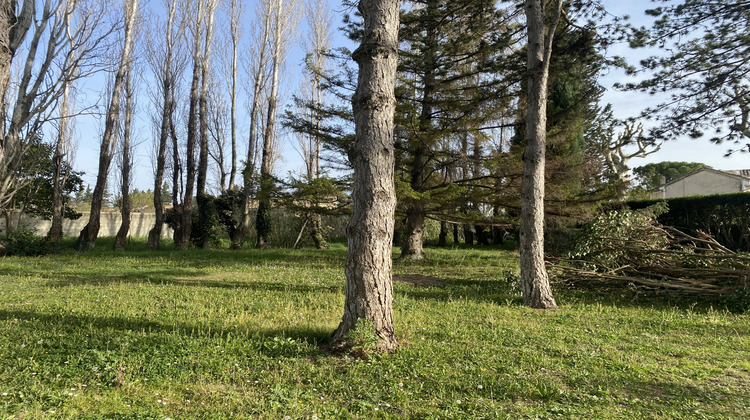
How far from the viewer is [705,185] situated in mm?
33188

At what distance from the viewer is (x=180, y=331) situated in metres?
5.05

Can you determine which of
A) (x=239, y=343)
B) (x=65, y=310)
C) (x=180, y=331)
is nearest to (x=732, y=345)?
(x=239, y=343)

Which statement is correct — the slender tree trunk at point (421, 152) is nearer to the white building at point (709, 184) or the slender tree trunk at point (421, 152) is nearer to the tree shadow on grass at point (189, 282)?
the tree shadow on grass at point (189, 282)

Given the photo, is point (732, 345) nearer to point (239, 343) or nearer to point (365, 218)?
point (365, 218)

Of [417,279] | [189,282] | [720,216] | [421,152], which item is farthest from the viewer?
[421,152]

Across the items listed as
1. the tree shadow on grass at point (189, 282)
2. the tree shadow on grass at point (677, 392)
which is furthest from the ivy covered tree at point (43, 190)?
the tree shadow on grass at point (677, 392)

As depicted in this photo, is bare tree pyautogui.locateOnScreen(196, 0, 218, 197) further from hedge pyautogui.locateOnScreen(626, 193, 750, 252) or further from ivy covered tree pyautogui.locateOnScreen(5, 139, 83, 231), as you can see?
hedge pyautogui.locateOnScreen(626, 193, 750, 252)

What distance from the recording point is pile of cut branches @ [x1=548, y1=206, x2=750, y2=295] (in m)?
8.32

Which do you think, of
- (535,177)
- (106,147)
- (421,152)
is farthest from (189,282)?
(106,147)

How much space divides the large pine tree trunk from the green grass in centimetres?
43

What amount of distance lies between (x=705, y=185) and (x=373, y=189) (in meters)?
37.3

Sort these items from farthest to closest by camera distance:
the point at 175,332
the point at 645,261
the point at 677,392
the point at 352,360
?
the point at 645,261 < the point at 175,332 < the point at 352,360 < the point at 677,392

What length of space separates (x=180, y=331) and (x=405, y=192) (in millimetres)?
8101

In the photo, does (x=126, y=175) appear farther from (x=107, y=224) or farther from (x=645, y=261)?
(x=645, y=261)
